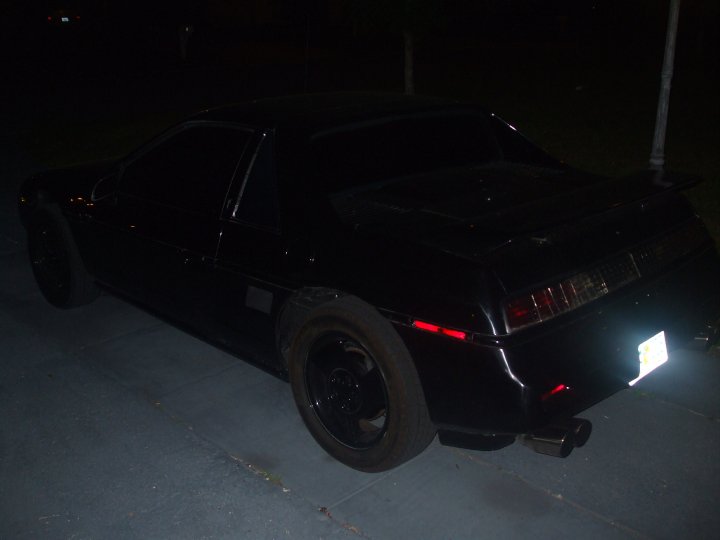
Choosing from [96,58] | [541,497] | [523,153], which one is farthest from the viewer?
[96,58]

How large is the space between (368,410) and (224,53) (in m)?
25.8

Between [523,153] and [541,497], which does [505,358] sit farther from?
[523,153]

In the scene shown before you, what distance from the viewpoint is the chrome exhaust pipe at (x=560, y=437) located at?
10.5ft

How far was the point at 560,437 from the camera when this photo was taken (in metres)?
3.21

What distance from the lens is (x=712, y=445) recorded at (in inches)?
148

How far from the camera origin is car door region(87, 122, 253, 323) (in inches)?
163

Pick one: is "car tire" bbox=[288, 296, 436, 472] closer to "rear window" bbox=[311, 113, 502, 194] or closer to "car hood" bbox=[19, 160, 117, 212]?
"rear window" bbox=[311, 113, 502, 194]

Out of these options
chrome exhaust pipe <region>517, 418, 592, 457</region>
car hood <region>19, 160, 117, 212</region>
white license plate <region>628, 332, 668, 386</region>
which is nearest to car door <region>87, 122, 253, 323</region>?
car hood <region>19, 160, 117, 212</region>

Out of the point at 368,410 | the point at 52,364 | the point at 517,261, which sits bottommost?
the point at 52,364

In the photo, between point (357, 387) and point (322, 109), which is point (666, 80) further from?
point (357, 387)

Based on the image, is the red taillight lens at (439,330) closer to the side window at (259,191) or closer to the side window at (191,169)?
the side window at (259,191)

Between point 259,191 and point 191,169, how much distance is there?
63 cm

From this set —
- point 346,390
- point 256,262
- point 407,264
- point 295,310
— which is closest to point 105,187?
point 256,262

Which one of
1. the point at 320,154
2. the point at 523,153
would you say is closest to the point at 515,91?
the point at 523,153
